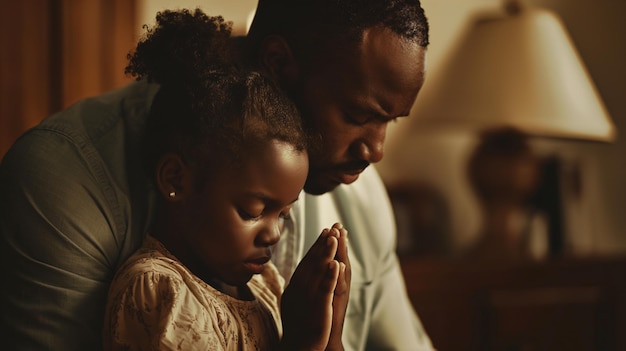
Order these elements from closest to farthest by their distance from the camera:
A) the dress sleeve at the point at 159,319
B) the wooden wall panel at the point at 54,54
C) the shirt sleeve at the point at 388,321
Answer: the dress sleeve at the point at 159,319
the shirt sleeve at the point at 388,321
the wooden wall panel at the point at 54,54

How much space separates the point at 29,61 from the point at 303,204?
2.60ft

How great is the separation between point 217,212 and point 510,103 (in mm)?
1277

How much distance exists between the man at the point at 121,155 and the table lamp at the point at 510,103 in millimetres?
1109

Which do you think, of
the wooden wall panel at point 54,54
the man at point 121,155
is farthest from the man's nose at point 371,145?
the wooden wall panel at point 54,54

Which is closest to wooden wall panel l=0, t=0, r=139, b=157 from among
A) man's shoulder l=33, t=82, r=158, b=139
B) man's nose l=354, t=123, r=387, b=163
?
Result: man's shoulder l=33, t=82, r=158, b=139

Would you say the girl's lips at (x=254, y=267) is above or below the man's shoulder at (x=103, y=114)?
below

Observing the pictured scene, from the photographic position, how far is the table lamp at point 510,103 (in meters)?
1.88

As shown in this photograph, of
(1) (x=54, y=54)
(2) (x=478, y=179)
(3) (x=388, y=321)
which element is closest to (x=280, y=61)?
(3) (x=388, y=321)

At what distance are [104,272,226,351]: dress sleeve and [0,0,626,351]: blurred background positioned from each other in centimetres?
92

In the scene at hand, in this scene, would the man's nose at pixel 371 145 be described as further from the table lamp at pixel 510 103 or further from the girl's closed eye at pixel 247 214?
the table lamp at pixel 510 103

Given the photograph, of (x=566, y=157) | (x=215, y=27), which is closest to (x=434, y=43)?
(x=566, y=157)

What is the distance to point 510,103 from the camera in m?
1.92

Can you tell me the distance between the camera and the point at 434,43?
2162 mm

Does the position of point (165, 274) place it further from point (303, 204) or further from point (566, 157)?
point (566, 157)
